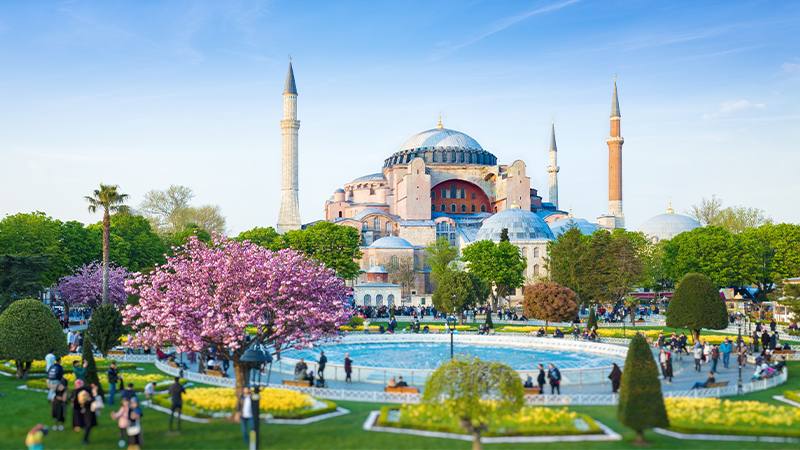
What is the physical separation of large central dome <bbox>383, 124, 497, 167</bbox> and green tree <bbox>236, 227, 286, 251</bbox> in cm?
3127

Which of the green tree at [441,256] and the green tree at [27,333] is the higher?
the green tree at [441,256]

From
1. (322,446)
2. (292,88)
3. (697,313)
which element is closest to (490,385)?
(322,446)

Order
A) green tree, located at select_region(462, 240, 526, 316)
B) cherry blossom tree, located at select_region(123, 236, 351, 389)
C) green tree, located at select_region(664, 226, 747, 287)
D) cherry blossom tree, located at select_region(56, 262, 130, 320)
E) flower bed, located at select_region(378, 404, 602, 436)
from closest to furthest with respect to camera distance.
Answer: flower bed, located at select_region(378, 404, 602, 436), cherry blossom tree, located at select_region(123, 236, 351, 389), cherry blossom tree, located at select_region(56, 262, 130, 320), green tree, located at select_region(462, 240, 526, 316), green tree, located at select_region(664, 226, 747, 287)

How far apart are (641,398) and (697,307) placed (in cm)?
1907

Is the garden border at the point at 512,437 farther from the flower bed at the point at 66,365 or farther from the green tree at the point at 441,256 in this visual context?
the green tree at the point at 441,256

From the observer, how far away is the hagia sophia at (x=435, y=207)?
71.1 m

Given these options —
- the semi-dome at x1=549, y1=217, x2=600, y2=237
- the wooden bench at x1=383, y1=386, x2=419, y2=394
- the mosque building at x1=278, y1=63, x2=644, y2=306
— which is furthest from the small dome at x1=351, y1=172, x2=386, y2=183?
the wooden bench at x1=383, y1=386, x2=419, y2=394

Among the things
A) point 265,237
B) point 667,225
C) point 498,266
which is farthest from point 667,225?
point 265,237

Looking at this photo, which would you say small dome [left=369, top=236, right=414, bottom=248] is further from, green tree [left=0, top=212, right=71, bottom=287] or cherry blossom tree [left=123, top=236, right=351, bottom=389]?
cherry blossom tree [left=123, top=236, right=351, bottom=389]

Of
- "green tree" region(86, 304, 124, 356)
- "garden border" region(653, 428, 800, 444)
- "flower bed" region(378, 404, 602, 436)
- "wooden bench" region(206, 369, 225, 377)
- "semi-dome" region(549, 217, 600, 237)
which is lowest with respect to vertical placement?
"garden border" region(653, 428, 800, 444)

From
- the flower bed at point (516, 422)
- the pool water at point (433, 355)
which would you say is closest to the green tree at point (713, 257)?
the pool water at point (433, 355)

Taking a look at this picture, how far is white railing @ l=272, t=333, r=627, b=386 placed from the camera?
23.9 m

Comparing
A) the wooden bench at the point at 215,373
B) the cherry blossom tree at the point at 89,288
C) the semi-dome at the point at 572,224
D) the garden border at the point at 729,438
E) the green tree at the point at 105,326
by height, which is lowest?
the garden border at the point at 729,438

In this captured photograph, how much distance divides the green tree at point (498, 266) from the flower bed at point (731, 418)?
→ 35708mm
